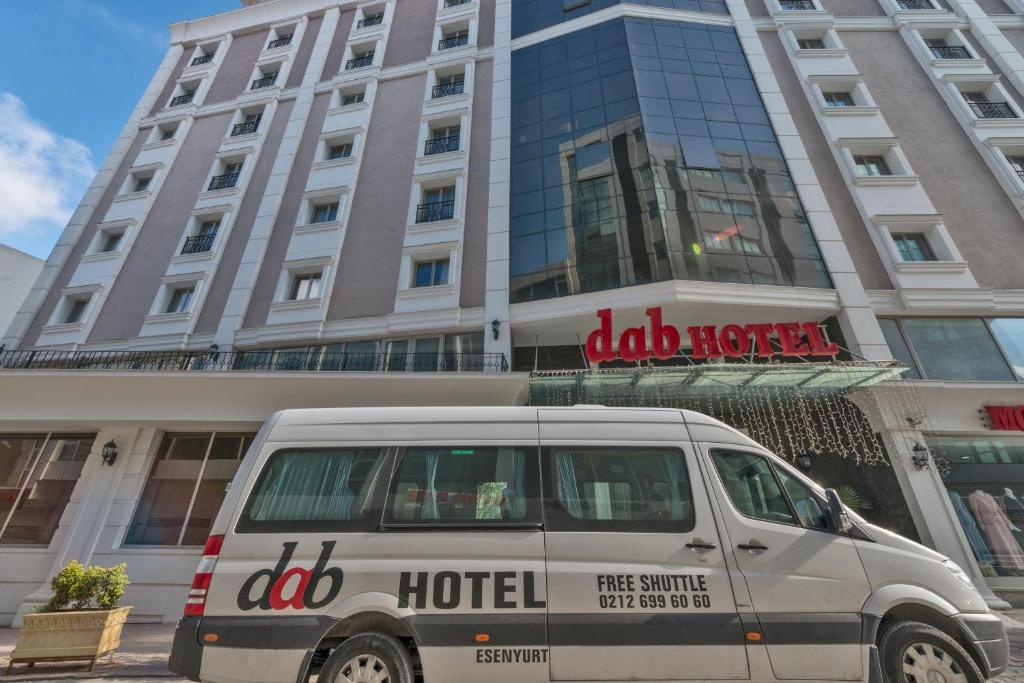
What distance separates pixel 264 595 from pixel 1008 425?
15.8 metres

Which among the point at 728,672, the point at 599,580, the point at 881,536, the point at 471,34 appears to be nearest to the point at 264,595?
the point at 599,580

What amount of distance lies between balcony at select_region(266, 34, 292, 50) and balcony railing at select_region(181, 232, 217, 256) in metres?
12.4

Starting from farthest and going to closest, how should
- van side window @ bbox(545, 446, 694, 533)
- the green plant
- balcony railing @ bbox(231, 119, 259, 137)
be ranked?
1. balcony railing @ bbox(231, 119, 259, 137)
2. the green plant
3. van side window @ bbox(545, 446, 694, 533)

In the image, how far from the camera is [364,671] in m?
3.66

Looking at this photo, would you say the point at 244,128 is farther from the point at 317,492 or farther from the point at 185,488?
the point at 317,492

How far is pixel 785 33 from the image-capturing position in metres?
17.4

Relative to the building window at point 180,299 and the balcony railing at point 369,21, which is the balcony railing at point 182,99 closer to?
the balcony railing at point 369,21

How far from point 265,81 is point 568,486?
82.5ft

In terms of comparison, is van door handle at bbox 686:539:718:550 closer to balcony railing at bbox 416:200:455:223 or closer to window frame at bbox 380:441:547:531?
window frame at bbox 380:441:547:531

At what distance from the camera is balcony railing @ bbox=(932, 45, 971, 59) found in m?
16.6

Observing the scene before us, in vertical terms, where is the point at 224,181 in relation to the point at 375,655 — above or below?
above

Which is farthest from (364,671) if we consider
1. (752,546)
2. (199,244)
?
(199,244)

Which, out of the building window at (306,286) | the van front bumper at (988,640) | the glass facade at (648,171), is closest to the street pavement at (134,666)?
the van front bumper at (988,640)

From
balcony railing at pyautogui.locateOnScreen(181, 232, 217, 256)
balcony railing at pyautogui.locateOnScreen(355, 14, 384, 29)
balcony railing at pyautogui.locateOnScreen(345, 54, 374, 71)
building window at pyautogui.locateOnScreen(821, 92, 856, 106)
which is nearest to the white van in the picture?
balcony railing at pyautogui.locateOnScreen(181, 232, 217, 256)
